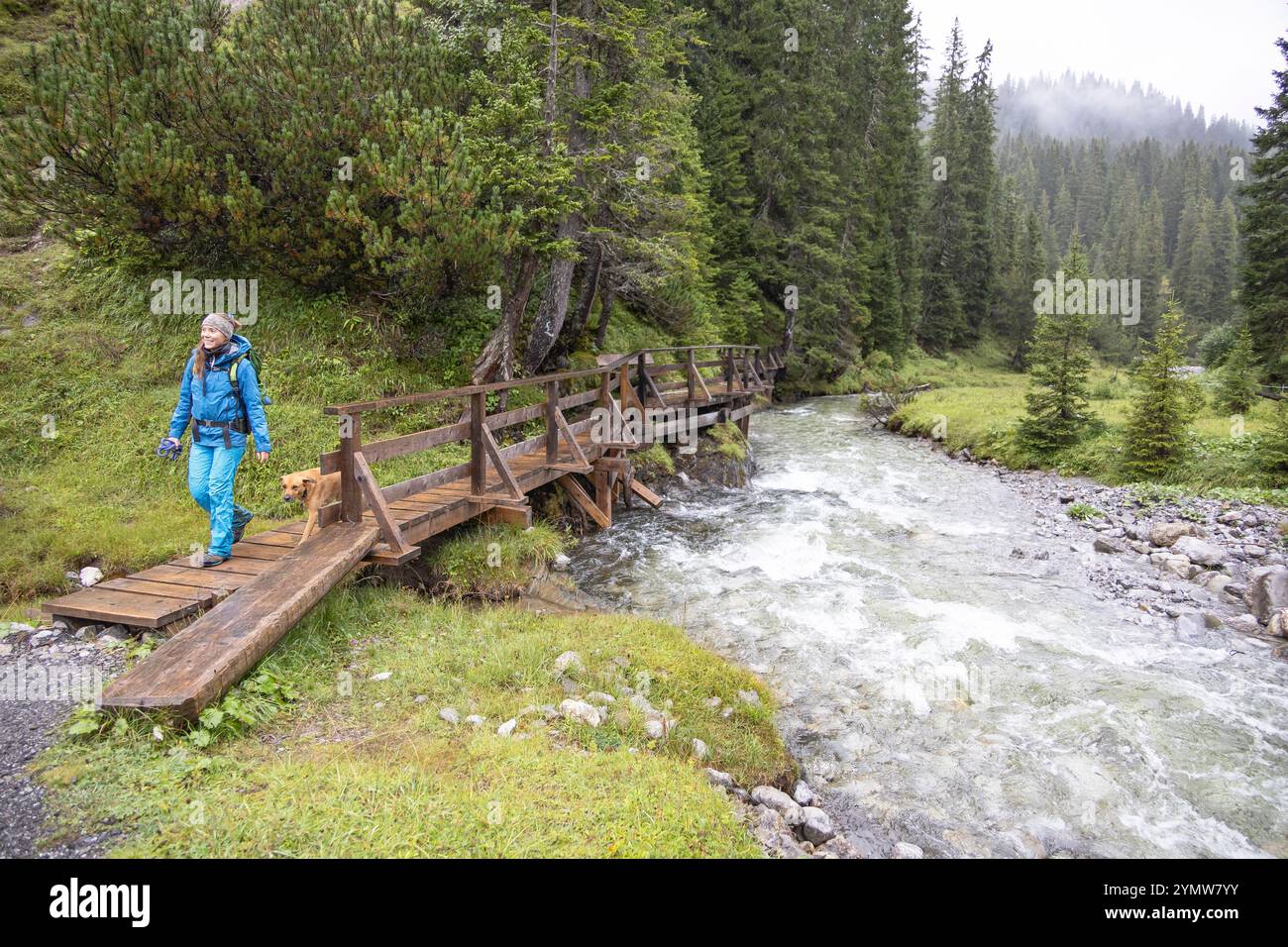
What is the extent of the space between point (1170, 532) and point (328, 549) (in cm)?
1434

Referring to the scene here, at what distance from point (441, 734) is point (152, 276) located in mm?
12201

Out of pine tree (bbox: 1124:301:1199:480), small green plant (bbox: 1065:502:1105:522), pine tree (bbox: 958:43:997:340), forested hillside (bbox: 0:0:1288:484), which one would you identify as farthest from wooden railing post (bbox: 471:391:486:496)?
pine tree (bbox: 958:43:997:340)

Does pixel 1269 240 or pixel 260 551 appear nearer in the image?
pixel 260 551

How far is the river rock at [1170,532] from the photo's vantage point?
12.4m

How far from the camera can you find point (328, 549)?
6523 mm

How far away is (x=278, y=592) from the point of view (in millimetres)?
5629

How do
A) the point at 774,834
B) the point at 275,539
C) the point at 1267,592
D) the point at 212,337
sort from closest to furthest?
the point at 774,834, the point at 212,337, the point at 275,539, the point at 1267,592

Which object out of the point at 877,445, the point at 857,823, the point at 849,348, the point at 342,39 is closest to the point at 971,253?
the point at 849,348

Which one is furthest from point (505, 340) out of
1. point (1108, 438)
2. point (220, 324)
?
point (1108, 438)

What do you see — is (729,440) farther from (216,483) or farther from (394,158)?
(216,483)

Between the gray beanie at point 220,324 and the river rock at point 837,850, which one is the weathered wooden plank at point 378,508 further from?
the river rock at point 837,850

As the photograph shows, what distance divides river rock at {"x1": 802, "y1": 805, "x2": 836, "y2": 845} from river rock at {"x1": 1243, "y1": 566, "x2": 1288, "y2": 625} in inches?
322
